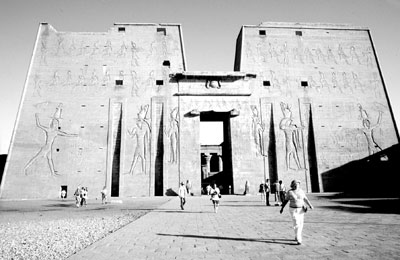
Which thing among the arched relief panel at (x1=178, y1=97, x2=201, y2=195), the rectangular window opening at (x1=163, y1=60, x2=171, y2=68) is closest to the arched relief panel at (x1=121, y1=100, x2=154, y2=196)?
the arched relief panel at (x1=178, y1=97, x2=201, y2=195)

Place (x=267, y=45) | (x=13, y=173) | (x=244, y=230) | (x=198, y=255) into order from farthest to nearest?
(x=267, y=45), (x=13, y=173), (x=244, y=230), (x=198, y=255)

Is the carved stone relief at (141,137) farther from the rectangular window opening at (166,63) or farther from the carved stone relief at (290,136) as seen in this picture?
the carved stone relief at (290,136)

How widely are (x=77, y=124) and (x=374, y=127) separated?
92.1 ft

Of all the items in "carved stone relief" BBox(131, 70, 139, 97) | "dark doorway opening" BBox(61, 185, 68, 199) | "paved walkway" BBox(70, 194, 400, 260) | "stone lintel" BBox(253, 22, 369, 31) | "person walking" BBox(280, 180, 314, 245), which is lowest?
"paved walkway" BBox(70, 194, 400, 260)

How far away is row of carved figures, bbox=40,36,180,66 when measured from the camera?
2456cm

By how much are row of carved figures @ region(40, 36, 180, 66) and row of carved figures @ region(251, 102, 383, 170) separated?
10.8 metres

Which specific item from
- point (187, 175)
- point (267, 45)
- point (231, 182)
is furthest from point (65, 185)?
point (267, 45)

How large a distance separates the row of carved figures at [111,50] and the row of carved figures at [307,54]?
837cm

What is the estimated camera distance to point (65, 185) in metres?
21.0

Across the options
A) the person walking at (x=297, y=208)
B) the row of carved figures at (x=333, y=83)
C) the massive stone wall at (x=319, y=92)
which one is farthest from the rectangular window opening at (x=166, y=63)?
the person walking at (x=297, y=208)

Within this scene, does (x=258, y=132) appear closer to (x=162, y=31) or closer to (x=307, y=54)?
(x=307, y=54)

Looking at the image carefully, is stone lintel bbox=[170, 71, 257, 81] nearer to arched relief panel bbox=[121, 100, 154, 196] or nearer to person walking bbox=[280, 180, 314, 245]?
arched relief panel bbox=[121, 100, 154, 196]

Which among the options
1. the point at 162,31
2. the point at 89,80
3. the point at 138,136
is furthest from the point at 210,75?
the point at 89,80

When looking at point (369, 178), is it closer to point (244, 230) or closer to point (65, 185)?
point (244, 230)
